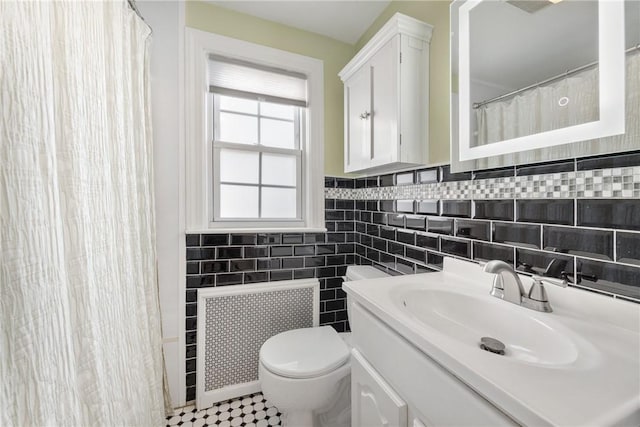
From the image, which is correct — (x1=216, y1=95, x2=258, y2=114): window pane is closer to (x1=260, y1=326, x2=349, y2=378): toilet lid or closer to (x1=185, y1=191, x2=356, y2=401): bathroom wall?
(x1=185, y1=191, x2=356, y2=401): bathroom wall

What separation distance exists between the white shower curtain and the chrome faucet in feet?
3.59

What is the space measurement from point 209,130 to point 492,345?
1.73 m

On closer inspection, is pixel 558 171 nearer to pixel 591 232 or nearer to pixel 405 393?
pixel 591 232

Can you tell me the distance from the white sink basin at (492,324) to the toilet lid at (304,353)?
0.56m

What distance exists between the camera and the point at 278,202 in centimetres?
182

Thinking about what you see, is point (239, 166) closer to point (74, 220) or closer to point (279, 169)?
point (279, 169)

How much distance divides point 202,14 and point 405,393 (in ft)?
6.91

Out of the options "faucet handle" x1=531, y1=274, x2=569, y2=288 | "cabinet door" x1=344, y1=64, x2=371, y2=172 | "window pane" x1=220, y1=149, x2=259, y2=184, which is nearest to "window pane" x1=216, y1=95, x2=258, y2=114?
"window pane" x1=220, y1=149, x2=259, y2=184

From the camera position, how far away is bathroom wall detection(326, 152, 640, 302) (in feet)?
2.12

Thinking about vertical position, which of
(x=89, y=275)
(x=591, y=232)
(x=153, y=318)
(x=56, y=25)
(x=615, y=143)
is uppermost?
(x=56, y=25)

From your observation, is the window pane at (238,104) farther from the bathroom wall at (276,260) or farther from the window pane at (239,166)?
the bathroom wall at (276,260)

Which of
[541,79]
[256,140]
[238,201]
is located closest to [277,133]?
[256,140]

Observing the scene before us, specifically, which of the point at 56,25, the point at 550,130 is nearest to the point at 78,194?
the point at 56,25

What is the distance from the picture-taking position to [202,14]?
60.6 inches
